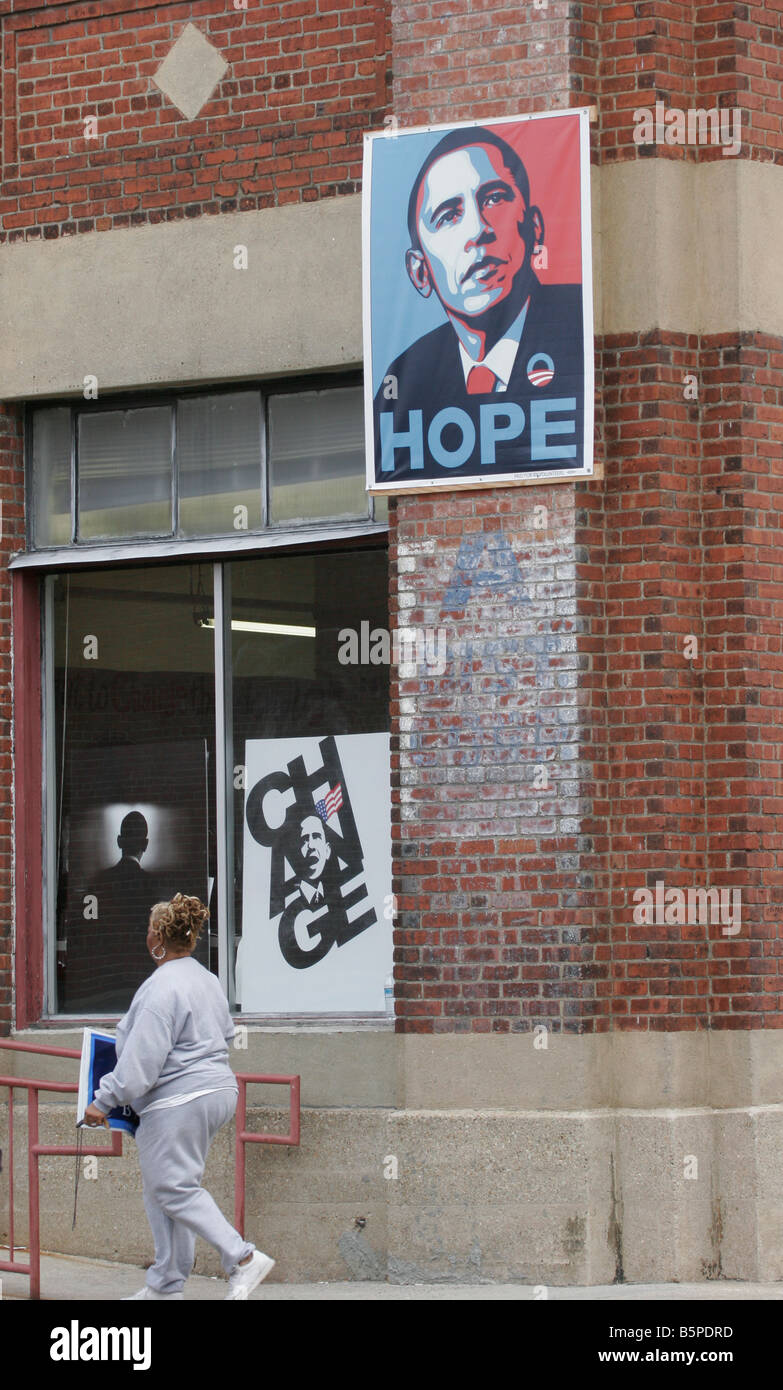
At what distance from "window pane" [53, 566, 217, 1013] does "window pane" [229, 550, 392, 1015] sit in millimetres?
231

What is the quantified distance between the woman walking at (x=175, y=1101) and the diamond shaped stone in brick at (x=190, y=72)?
184 inches

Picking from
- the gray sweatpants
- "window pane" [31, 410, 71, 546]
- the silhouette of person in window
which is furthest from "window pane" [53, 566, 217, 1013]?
the gray sweatpants

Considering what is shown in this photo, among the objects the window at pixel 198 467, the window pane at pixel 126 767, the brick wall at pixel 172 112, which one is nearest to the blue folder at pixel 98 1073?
the window pane at pixel 126 767

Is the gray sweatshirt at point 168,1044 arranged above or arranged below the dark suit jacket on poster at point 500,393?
below

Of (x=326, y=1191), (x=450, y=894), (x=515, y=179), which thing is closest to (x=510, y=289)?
(x=515, y=179)

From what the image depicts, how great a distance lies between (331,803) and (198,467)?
1953 mm

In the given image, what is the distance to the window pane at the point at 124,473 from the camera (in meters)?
10.6

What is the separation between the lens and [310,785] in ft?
33.7

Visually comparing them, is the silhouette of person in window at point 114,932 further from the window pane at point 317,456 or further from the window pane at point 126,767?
the window pane at point 317,456

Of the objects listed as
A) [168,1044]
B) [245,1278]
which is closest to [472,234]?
[168,1044]

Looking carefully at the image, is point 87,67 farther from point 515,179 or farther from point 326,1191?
point 326,1191

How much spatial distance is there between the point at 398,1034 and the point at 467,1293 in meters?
1.25

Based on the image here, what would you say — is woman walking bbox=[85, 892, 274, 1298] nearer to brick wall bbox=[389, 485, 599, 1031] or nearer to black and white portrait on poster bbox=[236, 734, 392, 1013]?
brick wall bbox=[389, 485, 599, 1031]

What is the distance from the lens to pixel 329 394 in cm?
1023
